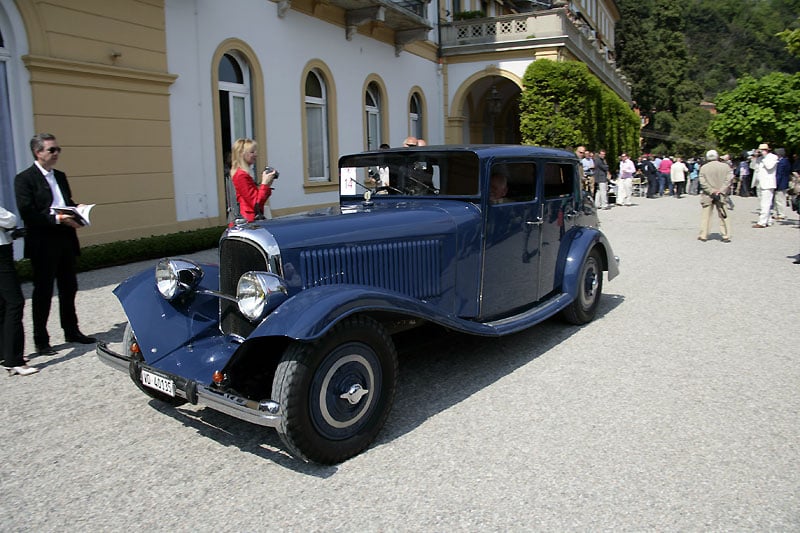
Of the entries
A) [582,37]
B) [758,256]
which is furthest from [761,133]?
[758,256]

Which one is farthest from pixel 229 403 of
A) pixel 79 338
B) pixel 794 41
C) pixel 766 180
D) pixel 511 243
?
pixel 794 41

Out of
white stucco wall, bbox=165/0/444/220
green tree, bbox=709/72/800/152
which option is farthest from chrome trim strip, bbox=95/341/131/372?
green tree, bbox=709/72/800/152

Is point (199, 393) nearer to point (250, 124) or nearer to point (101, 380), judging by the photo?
point (101, 380)

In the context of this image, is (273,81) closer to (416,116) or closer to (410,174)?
(416,116)

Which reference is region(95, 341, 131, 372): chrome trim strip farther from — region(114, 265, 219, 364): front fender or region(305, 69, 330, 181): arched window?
region(305, 69, 330, 181): arched window

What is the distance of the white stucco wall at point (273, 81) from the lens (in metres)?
11.4

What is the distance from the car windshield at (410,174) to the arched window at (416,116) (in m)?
16.2

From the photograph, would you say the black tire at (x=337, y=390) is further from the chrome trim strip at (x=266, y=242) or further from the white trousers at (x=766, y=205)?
the white trousers at (x=766, y=205)

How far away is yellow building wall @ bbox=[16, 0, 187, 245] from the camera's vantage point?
892 cm

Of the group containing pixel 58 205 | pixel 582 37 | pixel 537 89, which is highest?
pixel 582 37

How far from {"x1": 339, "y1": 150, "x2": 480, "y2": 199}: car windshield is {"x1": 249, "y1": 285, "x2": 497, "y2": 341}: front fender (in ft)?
4.46

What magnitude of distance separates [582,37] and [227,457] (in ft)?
84.1

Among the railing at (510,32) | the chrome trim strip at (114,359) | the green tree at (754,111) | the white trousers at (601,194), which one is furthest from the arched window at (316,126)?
the green tree at (754,111)

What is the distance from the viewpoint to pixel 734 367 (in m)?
4.95
